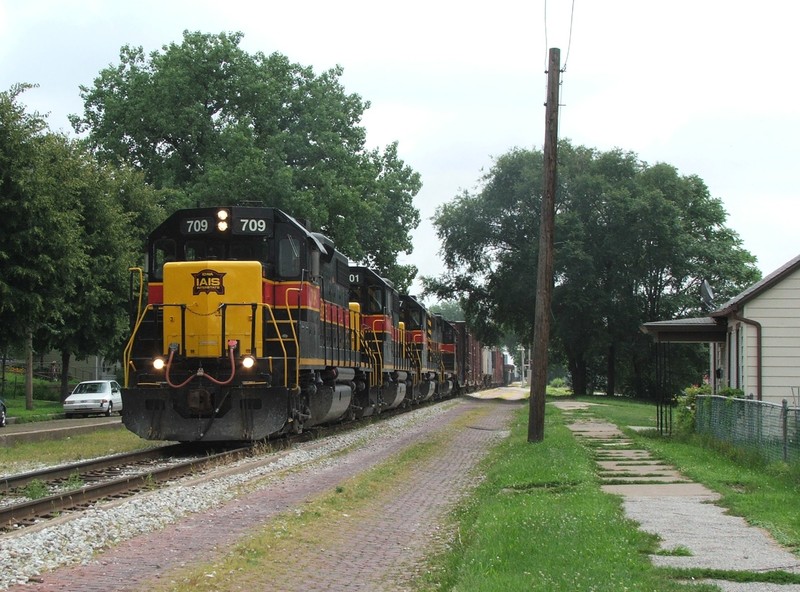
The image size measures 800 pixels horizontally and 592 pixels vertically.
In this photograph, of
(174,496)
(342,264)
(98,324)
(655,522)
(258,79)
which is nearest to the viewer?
(655,522)

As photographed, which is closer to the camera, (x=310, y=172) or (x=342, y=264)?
(x=342, y=264)

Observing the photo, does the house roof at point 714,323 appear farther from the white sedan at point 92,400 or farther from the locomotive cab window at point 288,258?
the white sedan at point 92,400

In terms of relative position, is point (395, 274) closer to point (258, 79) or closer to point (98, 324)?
point (258, 79)

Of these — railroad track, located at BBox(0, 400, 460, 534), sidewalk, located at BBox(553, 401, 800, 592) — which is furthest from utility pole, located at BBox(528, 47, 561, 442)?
railroad track, located at BBox(0, 400, 460, 534)

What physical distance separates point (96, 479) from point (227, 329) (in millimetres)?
3877

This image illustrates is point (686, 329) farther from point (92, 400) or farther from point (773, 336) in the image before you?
point (92, 400)

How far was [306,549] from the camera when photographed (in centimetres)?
894

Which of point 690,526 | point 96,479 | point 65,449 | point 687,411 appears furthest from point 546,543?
point 687,411

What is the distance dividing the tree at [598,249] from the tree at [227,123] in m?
9.40

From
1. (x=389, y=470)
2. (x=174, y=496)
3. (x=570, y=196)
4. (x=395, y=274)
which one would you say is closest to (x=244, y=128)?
(x=395, y=274)

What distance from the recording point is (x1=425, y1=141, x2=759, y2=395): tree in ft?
178

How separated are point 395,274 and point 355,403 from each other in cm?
2722

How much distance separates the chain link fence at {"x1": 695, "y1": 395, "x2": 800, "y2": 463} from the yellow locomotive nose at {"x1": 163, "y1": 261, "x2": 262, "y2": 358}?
8.40 m

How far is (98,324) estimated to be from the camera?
121 ft
